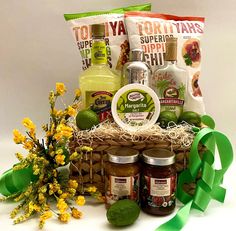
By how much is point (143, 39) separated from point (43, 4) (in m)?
0.49

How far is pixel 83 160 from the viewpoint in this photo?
3.63 feet

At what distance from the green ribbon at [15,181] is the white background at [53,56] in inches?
15.3

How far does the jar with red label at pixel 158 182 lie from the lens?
99cm

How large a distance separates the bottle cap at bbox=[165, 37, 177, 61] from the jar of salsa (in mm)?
367

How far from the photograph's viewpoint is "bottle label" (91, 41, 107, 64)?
120cm

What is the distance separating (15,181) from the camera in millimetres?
1094

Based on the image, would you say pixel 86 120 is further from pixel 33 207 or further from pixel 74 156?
pixel 33 207

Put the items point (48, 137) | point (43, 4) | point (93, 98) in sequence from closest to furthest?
point (48, 137), point (93, 98), point (43, 4)

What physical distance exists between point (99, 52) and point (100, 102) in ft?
0.51

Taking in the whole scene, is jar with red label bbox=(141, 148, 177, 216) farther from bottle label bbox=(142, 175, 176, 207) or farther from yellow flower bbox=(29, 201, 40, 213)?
yellow flower bbox=(29, 201, 40, 213)

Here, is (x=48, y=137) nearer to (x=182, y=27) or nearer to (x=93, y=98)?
(x=93, y=98)

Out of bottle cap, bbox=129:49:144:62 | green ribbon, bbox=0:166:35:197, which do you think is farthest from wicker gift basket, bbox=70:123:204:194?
bottle cap, bbox=129:49:144:62

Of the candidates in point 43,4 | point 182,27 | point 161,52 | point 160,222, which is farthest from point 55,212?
point 43,4

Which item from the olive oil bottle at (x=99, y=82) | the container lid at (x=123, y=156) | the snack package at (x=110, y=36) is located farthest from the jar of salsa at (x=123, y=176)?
the snack package at (x=110, y=36)
